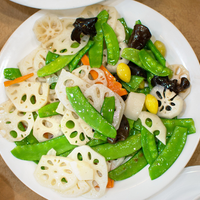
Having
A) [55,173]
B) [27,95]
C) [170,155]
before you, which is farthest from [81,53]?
[170,155]

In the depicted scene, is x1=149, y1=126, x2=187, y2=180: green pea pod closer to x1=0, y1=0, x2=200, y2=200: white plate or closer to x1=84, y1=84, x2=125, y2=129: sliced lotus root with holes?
x1=0, y1=0, x2=200, y2=200: white plate

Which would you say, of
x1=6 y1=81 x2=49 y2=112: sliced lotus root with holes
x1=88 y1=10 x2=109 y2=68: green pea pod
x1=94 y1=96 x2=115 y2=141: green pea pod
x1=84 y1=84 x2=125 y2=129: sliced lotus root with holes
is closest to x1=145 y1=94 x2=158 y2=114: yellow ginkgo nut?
x1=84 y1=84 x2=125 y2=129: sliced lotus root with holes

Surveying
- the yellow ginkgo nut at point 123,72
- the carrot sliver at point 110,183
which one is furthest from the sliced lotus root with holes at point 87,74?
the carrot sliver at point 110,183

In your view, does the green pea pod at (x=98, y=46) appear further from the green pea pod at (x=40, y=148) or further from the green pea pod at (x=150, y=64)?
the green pea pod at (x=40, y=148)

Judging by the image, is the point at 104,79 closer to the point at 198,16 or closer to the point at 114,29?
the point at 114,29

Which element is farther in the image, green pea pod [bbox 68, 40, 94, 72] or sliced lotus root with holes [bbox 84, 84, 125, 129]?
green pea pod [bbox 68, 40, 94, 72]
